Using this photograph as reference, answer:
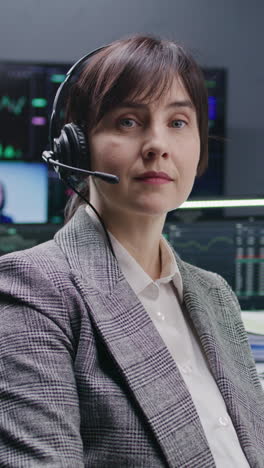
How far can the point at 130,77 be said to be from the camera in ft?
3.65

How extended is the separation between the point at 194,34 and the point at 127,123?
3.50 m

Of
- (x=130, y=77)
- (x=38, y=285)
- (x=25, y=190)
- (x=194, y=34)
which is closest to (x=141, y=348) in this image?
(x=38, y=285)

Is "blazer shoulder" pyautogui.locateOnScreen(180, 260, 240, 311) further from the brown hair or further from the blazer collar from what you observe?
the brown hair

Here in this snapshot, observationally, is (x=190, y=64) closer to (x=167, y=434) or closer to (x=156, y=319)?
(x=156, y=319)

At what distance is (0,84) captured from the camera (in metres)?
3.90

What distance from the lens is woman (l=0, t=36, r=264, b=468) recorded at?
0.93m

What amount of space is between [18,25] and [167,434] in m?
3.50

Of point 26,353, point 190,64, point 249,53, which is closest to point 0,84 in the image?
point 249,53

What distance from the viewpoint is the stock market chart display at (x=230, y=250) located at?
1845mm

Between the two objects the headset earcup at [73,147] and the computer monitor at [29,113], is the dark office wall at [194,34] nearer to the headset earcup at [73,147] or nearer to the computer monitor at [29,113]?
the computer monitor at [29,113]

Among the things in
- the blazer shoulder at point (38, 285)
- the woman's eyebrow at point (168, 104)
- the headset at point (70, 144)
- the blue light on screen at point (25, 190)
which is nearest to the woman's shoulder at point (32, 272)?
the blazer shoulder at point (38, 285)

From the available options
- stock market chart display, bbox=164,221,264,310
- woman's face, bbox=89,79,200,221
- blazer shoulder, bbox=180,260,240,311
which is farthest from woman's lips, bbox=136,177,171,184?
stock market chart display, bbox=164,221,264,310

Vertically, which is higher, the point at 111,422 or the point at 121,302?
the point at 121,302

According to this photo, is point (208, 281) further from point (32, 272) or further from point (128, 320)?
point (32, 272)
